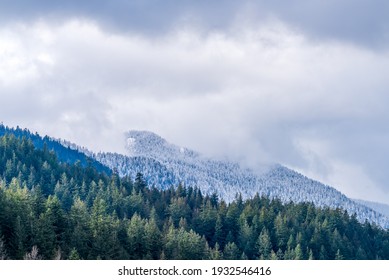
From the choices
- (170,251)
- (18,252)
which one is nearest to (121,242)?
(170,251)

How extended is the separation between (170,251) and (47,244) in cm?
5313
